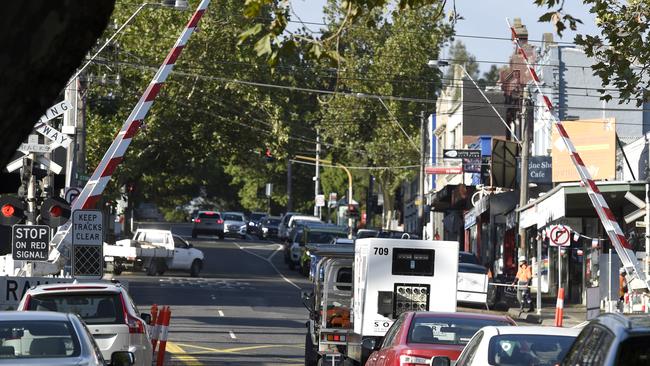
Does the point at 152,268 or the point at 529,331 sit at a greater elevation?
the point at 529,331

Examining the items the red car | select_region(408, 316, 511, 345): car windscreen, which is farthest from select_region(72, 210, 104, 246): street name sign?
select_region(408, 316, 511, 345): car windscreen

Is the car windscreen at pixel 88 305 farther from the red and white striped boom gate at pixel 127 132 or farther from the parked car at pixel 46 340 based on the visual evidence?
the red and white striped boom gate at pixel 127 132

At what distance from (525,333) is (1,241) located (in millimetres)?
17100

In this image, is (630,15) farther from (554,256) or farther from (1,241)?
(554,256)

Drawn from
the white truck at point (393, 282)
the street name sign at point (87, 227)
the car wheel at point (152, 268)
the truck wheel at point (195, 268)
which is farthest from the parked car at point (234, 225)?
the street name sign at point (87, 227)

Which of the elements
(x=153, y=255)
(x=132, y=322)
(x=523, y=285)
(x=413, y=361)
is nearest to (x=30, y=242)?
(x=132, y=322)

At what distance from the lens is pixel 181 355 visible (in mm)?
23969

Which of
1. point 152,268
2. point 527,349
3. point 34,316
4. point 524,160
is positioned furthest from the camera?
point 152,268

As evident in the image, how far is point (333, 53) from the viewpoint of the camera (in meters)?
9.14

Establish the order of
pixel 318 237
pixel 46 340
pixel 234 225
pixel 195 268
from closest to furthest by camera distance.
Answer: pixel 46 340, pixel 195 268, pixel 318 237, pixel 234 225

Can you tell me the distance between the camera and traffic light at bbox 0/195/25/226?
25.3 m

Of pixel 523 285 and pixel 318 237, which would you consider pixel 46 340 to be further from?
pixel 318 237

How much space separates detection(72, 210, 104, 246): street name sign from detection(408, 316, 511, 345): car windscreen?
8370 mm

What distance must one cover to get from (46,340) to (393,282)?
11.0 m
